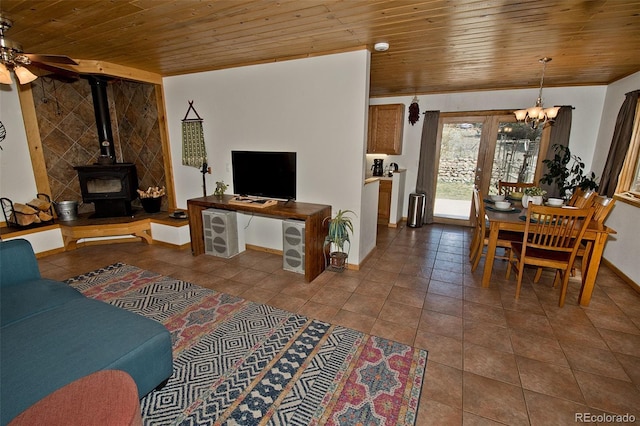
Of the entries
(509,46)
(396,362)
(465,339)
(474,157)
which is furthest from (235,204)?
(474,157)

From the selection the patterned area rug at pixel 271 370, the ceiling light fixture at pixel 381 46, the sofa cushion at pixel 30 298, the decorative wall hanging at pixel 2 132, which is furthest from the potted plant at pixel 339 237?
the decorative wall hanging at pixel 2 132

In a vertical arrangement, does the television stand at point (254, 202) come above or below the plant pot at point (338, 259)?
above

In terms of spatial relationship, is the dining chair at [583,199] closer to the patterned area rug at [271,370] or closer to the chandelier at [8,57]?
the patterned area rug at [271,370]

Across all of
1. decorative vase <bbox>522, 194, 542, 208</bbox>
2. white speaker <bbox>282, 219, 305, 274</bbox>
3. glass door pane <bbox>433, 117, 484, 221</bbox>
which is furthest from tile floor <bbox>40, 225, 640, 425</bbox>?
glass door pane <bbox>433, 117, 484, 221</bbox>

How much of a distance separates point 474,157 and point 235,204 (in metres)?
4.38

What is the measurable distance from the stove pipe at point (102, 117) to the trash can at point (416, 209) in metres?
5.07

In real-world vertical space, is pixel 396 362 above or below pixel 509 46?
below

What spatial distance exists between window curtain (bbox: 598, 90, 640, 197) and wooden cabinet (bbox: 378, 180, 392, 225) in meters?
2.93

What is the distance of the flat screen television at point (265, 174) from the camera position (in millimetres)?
3558

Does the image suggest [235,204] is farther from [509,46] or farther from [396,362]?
[509,46]

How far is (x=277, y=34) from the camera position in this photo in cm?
269

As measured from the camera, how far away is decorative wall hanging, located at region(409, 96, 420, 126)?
5398 mm

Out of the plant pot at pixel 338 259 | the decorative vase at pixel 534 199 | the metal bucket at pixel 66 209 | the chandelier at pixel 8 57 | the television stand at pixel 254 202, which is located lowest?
the plant pot at pixel 338 259

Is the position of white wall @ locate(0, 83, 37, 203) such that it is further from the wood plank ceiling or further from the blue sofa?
the blue sofa
